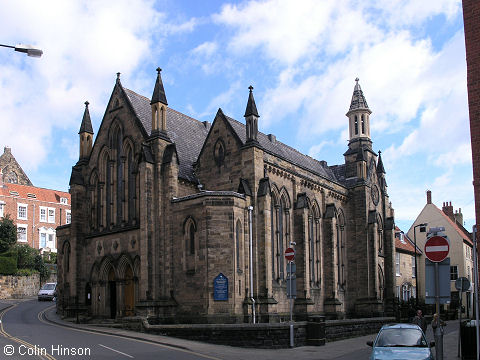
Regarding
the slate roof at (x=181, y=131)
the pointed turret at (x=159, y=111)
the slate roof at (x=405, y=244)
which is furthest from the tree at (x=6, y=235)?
the slate roof at (x=405, y=244)

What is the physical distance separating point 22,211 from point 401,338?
6987 cm

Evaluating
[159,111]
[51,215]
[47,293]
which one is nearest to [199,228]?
[159,111]

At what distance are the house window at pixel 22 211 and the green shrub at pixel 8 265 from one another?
22.4 metres

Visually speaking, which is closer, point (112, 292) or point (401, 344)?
point (401, 344)

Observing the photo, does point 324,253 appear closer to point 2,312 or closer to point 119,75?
point 119,75

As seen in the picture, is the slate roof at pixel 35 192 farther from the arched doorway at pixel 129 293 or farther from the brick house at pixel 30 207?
the arched doorway at pixel 129 293

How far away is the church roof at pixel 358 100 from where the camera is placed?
52.2 metres

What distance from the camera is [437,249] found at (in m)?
12.7

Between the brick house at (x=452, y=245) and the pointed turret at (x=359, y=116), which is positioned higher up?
the pointed turret at (x=359, y=116)

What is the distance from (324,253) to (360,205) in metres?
7.26

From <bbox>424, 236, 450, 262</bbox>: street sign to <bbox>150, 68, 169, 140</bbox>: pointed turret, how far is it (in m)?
20.9

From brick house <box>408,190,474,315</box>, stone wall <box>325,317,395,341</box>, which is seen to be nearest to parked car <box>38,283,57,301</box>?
stone wall <box>325,317,395,341</box>

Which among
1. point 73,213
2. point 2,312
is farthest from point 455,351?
point 2,312

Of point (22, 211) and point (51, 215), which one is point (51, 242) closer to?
point (51, 215)
